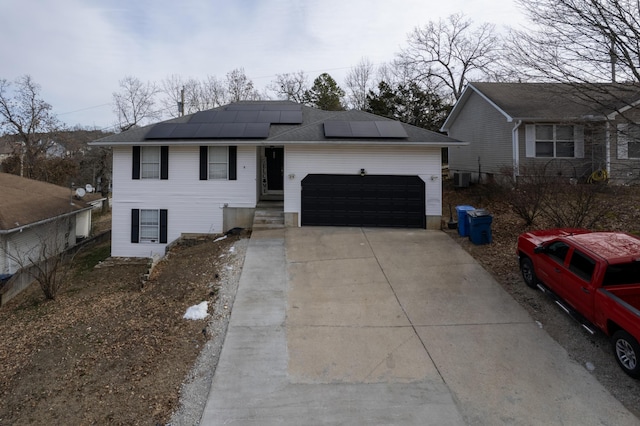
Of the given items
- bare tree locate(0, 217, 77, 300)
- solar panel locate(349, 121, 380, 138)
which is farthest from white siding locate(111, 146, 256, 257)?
solar panel locate(349, 121, 380, 138)

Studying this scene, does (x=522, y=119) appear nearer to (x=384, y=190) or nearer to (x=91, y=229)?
(x=384, y=190)

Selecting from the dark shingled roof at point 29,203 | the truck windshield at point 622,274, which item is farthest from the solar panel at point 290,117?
the truck windshield at point 622,274

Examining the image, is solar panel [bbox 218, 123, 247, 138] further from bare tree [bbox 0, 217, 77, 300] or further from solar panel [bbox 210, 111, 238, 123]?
bare tree [bbox 0, 217, 77, 300]

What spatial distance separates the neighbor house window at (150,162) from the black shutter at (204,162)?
4.29ft

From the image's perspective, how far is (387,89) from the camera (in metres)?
29.3

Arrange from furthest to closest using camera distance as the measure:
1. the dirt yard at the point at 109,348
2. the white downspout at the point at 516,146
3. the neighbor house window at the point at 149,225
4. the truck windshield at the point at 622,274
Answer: the white downspout at the point at 516,146 < the neighbor house window at the point at 149,225 < the truck windshield at the point at 622,274 < the dirt yard at the point at 109,348

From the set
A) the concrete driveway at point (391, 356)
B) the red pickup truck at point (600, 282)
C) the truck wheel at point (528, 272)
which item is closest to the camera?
the concrete driveway at point (391, 356)

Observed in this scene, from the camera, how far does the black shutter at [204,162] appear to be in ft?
44.0

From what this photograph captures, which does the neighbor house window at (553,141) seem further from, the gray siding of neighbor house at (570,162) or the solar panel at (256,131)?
the solar panel at (256,131)

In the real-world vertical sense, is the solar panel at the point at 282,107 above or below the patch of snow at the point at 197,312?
above

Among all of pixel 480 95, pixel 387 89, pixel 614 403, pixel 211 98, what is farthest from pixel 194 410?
pixel 211 98

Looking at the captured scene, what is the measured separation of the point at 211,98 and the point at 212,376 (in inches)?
1518

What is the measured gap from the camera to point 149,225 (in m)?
13.7

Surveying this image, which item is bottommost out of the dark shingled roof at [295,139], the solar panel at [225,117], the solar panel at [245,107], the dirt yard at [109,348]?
the dirt yard at [109,348]
